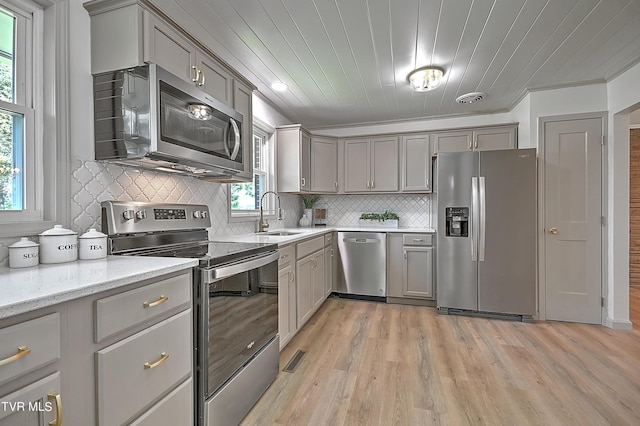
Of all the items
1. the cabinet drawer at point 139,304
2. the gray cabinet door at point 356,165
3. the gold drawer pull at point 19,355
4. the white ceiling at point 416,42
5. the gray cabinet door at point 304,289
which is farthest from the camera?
the gray cabinet door at point 356,165

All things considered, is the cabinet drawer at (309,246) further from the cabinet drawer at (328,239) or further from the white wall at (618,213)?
the white wall at (618,213)

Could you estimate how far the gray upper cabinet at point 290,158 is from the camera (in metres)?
3.67

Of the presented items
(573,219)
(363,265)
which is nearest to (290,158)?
(363,265)

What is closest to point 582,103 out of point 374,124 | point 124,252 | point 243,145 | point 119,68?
point 374,124

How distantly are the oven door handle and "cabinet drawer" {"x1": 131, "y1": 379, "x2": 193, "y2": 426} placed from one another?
1.47 ft

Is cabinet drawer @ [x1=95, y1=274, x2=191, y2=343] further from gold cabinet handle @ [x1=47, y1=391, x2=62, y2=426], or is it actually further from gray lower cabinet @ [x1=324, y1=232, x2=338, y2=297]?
gray lower cabinet @ [x1=324, y1=232, x2=338, y2=297]

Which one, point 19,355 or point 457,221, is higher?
point 457,221

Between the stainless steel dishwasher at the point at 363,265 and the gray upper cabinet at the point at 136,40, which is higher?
the gray upper cabinet at the point at 136,40

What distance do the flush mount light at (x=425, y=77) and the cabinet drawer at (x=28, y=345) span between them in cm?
292

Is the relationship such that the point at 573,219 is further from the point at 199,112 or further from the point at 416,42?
the point at 199,112

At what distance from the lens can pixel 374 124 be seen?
430 cm

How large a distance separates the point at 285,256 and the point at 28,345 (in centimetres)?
165

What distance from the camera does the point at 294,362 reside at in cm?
221

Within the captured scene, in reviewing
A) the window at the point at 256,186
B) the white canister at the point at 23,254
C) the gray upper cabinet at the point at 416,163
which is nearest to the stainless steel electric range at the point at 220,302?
the white canister at the point at 23,254
